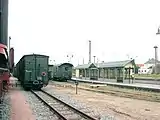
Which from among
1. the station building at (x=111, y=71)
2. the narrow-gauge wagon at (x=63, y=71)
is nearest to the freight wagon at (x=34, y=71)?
the station building at (x=111, y=71)

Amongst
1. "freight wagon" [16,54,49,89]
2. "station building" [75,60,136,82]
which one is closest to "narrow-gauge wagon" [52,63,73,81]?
Answer: "station building" [75,60,136,82]

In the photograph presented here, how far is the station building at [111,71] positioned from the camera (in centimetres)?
3784

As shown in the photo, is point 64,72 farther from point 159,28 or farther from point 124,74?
point 159,28

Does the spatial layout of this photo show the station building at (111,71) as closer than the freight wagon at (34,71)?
No

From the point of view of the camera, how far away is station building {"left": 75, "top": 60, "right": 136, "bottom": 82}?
124 ft

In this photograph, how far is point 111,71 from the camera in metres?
42.6

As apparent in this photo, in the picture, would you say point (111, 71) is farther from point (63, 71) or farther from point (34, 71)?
point (34, 71)

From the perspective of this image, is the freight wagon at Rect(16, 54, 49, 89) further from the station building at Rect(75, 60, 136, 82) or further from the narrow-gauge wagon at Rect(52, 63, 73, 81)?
the narrow-gauge wagon at Rect(52, 63, 73, 81)

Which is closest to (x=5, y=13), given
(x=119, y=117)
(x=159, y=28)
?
(x=119, y=117)

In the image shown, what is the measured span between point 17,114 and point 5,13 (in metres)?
11.6

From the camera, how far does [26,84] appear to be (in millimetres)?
27203

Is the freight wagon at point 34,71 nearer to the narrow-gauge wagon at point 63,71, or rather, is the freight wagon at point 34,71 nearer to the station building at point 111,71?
the station building at point 111,71

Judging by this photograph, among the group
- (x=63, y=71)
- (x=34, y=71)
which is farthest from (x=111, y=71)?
(x=34, y=71)

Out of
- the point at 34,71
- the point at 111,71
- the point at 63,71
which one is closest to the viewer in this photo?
the point at 34,71
